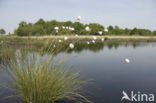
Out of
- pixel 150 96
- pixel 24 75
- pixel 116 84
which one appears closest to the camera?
pixel 24 75

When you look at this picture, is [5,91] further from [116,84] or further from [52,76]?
[116,84]

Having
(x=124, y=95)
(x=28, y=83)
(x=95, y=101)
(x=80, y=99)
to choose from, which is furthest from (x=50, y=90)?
(x=124, y=95)

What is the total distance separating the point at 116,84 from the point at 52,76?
1828 millimetres

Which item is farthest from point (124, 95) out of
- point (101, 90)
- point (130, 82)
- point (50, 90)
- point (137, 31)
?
point (137, 31)

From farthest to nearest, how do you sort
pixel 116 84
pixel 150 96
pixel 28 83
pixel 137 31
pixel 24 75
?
pixel 137 31 < pixel 116 84 < pixel 150 96 < pixel 24 75 < pixel 28 83

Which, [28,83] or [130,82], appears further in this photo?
[130,82]

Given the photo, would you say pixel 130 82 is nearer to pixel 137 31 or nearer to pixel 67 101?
pixel 67 101

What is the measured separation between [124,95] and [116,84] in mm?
592

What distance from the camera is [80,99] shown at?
237 centimetres

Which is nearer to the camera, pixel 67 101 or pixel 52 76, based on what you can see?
pixel 52 76

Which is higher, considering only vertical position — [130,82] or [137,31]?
[137,31]

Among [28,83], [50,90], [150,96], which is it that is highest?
[28,83]

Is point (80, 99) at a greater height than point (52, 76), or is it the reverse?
point (52, 76)

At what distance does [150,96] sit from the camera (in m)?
2.57
